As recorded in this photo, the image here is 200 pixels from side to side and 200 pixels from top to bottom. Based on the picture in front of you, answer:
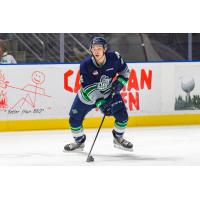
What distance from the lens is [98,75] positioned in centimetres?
492

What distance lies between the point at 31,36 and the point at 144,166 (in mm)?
3783

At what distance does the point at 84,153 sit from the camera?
5160mm

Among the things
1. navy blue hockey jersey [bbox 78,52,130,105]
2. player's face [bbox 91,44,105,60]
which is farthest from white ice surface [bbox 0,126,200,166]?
player's face [bbox 91,44,105,60]

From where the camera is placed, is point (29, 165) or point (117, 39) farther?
point (117, 39)

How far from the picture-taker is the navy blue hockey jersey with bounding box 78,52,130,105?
489 centimetres

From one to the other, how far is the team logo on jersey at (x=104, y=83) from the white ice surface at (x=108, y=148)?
1.90 ft

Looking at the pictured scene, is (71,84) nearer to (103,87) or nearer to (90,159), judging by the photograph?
(103,87)

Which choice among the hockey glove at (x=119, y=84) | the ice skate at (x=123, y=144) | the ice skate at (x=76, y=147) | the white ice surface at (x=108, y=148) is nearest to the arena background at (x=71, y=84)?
the white ice surface at (x=108, y=148)

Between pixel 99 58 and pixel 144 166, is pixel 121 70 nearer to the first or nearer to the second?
pixel 99 58

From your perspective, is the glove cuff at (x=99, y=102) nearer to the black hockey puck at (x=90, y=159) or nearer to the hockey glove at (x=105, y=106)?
the hockey glove at (x=105, y=106)

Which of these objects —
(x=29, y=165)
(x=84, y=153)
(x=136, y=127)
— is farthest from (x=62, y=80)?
(x=29, y=165)

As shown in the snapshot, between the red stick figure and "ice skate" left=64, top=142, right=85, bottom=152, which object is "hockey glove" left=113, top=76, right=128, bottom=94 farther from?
the red stick figure

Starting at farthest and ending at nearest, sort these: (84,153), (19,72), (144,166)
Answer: (19,72) < (84,153) < (144,166)

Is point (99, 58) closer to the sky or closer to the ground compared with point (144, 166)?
closer to the sky
